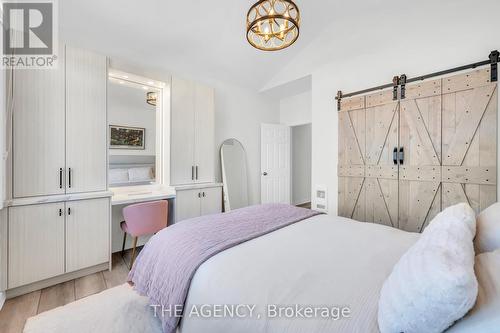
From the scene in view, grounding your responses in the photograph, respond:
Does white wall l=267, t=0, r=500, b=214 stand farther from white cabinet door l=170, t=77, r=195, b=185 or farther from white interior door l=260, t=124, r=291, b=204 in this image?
white cabinet door l=170, t=77, r=195, b=185

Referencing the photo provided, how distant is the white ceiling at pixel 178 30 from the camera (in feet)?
8.45

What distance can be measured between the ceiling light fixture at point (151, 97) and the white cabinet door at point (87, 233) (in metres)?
1.55

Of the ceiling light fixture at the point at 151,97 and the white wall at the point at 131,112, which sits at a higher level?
the ceiling light fixture at the point at 151,97

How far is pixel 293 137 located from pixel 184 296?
17.4ft

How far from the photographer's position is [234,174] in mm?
4316

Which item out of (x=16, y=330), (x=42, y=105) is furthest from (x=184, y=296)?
(x=42, y=105)

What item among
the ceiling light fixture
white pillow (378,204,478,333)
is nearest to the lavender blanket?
white pillow (378,204,478,333)

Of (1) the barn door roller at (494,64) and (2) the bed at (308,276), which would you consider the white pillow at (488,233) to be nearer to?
(2) the bed at (308,276)

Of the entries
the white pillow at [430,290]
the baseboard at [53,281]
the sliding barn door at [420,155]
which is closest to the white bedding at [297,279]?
the white pillow at [430,290]

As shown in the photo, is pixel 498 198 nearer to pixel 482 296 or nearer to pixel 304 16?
pixel 482 296

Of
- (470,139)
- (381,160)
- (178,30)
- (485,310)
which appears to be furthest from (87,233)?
(470,139)

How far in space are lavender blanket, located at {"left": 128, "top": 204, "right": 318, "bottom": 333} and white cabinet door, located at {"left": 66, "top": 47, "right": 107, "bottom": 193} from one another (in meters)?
1.37

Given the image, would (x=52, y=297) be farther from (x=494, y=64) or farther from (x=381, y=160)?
(x=494, y=64)

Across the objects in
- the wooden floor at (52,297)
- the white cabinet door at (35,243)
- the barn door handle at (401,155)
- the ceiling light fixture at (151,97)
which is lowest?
the wooden floor at (52,297)
